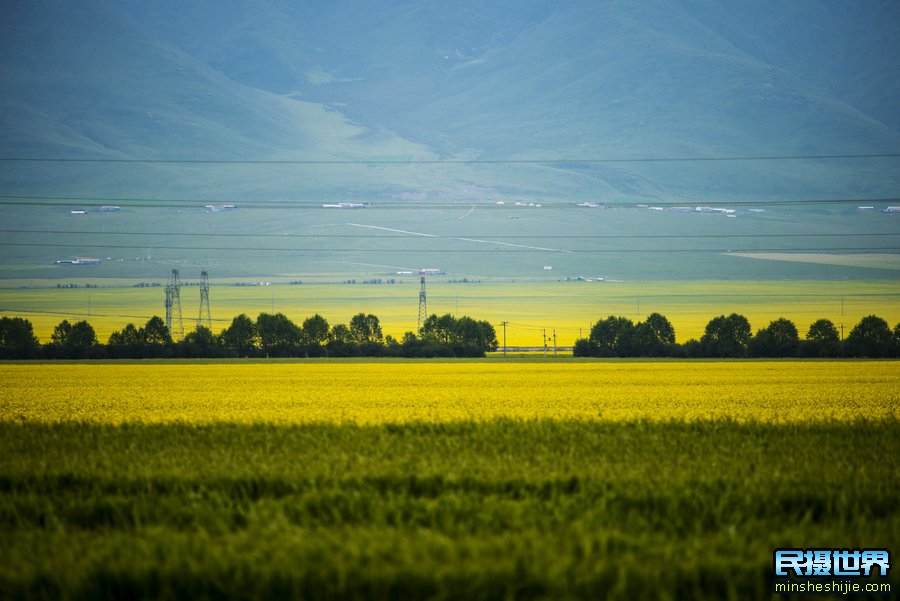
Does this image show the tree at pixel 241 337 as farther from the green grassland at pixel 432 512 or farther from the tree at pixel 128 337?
the green grassland at pixel 432 512

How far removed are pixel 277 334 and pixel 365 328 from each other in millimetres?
12238

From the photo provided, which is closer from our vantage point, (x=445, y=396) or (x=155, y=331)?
(x=445, y=396)

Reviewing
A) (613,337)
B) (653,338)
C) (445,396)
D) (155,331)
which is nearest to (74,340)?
(155,331)

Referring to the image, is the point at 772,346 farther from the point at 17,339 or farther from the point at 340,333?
the point at 17,339

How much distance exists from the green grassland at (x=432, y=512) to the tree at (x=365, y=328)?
74.7 metres

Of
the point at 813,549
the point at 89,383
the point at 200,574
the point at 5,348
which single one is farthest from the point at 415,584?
→ the point at 5,348

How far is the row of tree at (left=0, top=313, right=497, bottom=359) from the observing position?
78.1 metres

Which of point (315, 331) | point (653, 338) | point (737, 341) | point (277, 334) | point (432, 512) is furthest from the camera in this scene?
point (315, 331)

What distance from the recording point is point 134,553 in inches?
378

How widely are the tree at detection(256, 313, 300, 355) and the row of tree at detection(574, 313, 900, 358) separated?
24.6m

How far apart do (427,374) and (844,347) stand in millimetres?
42479

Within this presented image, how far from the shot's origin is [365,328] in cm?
9369

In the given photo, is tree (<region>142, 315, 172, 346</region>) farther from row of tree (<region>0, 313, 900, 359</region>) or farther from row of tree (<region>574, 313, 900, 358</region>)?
row of tree (<region>574, 313, 900, 358</region>)

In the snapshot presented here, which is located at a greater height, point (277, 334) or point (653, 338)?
point (277, 334)
